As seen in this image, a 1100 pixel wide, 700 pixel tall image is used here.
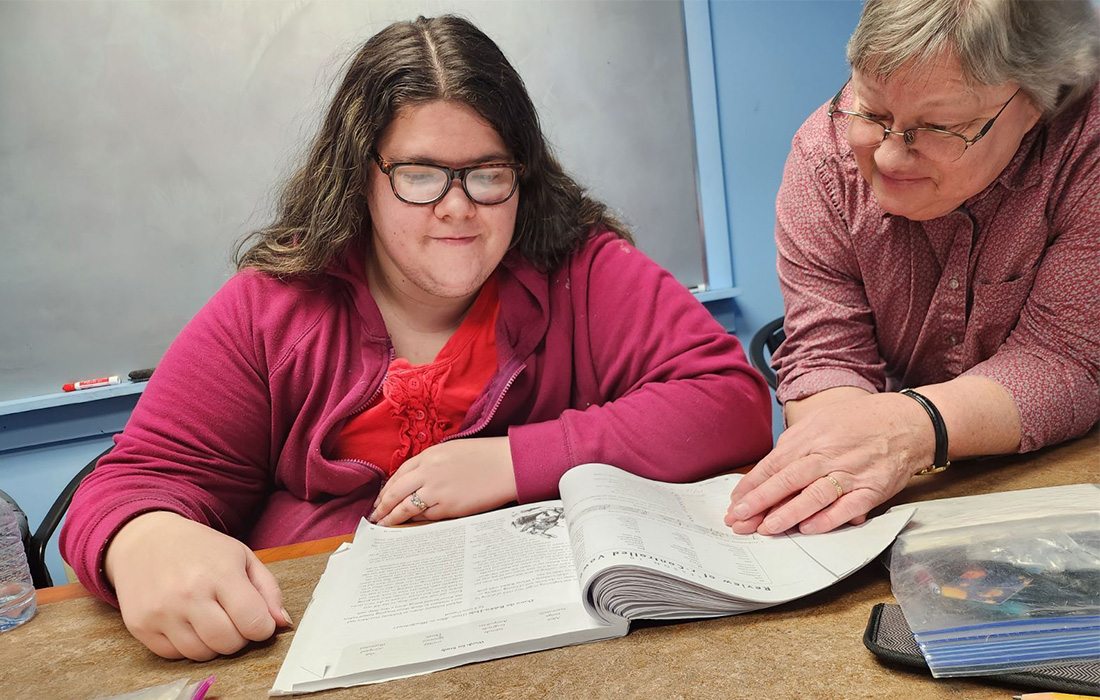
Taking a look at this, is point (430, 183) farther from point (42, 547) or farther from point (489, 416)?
point (42, 547)

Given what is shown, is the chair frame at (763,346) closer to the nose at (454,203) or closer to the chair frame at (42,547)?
the nose at (454,203)

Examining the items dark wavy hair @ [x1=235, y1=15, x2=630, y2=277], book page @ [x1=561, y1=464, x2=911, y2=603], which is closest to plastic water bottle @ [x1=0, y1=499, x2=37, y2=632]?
dark wavy hair @ [x1=235, y1=15, x2=630, y2=277]

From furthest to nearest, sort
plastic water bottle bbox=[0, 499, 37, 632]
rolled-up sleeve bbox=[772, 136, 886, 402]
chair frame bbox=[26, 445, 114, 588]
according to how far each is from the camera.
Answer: chair frame bbox=[26, 445, 114, 588], rolled-up sleeve bbox=[772, 136, 886, 402], plastic water bottle bbox=[0, 499, 37, 632]

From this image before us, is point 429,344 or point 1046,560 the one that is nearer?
point 1046,560

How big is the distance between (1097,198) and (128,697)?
→ 1170mm

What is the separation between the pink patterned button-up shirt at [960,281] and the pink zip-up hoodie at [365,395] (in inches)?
6.1

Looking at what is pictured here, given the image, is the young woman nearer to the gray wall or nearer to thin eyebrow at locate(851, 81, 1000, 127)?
thin eyebrow at locate(851, 81, 1000, 127)

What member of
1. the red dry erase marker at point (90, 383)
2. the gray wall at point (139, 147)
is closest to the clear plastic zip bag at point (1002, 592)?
the gray wall at point (139, 147)

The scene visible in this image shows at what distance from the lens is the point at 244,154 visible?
7.93ft

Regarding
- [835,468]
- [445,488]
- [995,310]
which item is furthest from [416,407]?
[995,310]

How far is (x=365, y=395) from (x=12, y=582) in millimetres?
476

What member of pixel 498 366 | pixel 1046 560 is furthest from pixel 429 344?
pixel 1046 560

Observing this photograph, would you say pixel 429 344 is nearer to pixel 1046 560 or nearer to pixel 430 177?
pixel 430 177

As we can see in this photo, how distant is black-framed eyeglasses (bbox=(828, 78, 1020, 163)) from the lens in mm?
989
